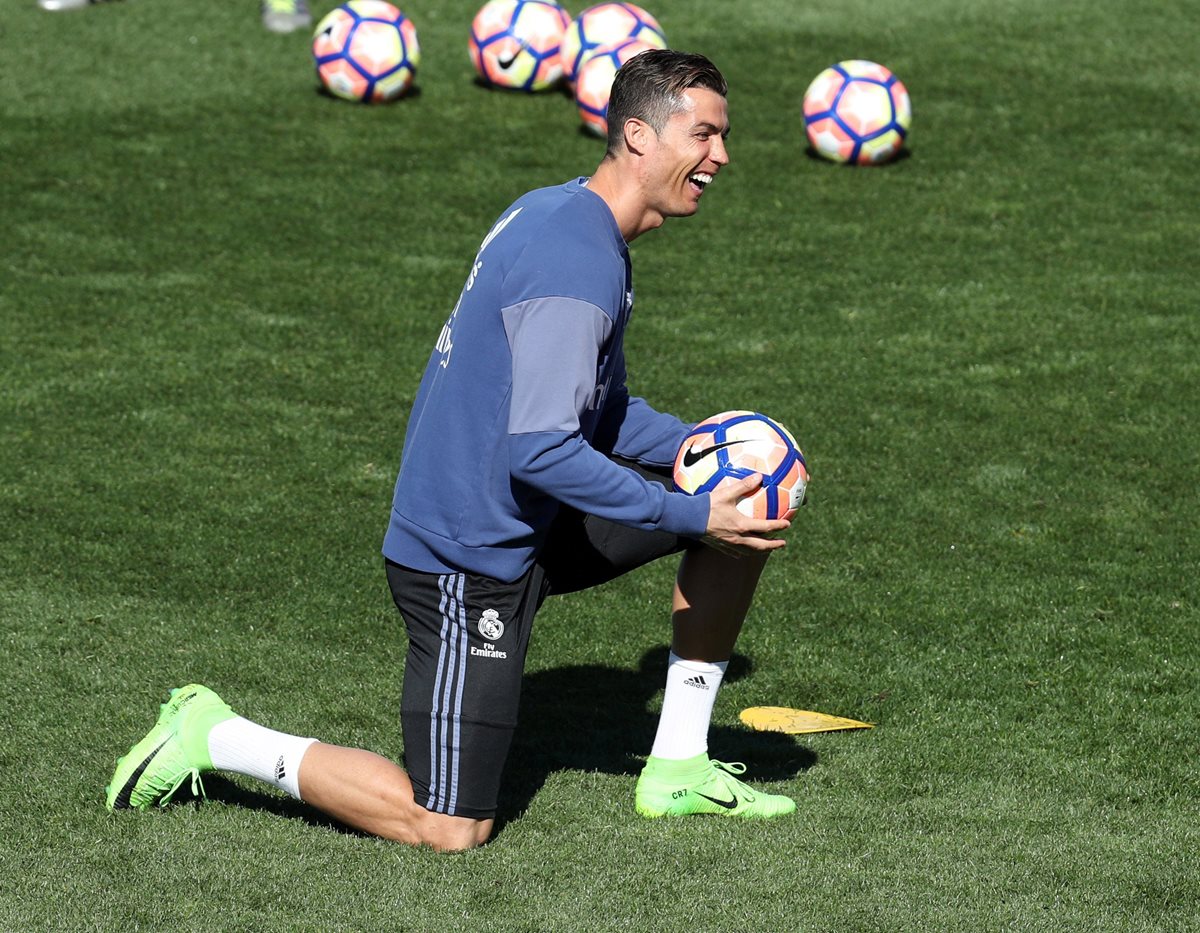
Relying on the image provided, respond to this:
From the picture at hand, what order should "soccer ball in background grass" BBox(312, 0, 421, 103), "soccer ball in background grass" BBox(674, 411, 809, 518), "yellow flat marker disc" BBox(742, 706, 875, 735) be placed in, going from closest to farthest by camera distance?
"soccer ball in background grass" BBox(674, 411, 809, 518)
"yellow flat marker disc" BBox(742, 706, 875, 735)
"soccer ball in background grass" BBox(312, 0, 421, 103)

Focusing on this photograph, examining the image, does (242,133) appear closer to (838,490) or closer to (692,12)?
(692,12)

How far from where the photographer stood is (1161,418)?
8.18 metres

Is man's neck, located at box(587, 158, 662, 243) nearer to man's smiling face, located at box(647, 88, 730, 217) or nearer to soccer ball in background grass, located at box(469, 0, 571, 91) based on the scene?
man's smiling face, located at box(647, 88, 730, 217)

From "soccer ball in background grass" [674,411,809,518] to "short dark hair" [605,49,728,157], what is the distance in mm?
871

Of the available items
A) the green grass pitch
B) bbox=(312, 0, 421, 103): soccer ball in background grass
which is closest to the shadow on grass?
the green grass pitch

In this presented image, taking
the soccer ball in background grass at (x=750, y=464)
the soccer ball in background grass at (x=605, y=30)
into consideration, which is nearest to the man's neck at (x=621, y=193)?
the soccer ball in background grass at (x=750, y=464)

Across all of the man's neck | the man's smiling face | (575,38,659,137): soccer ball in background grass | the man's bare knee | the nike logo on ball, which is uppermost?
the man's smiling face

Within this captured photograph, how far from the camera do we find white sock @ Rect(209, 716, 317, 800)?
179 inches

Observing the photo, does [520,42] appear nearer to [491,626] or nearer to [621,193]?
[621,193]

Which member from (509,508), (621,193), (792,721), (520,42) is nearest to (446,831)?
(509,508)

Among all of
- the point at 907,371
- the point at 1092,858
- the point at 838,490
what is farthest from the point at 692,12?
the point at 1092,858

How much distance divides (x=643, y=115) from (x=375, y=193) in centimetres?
748

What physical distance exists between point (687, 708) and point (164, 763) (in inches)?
60.7

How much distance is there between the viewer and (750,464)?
177 inches
